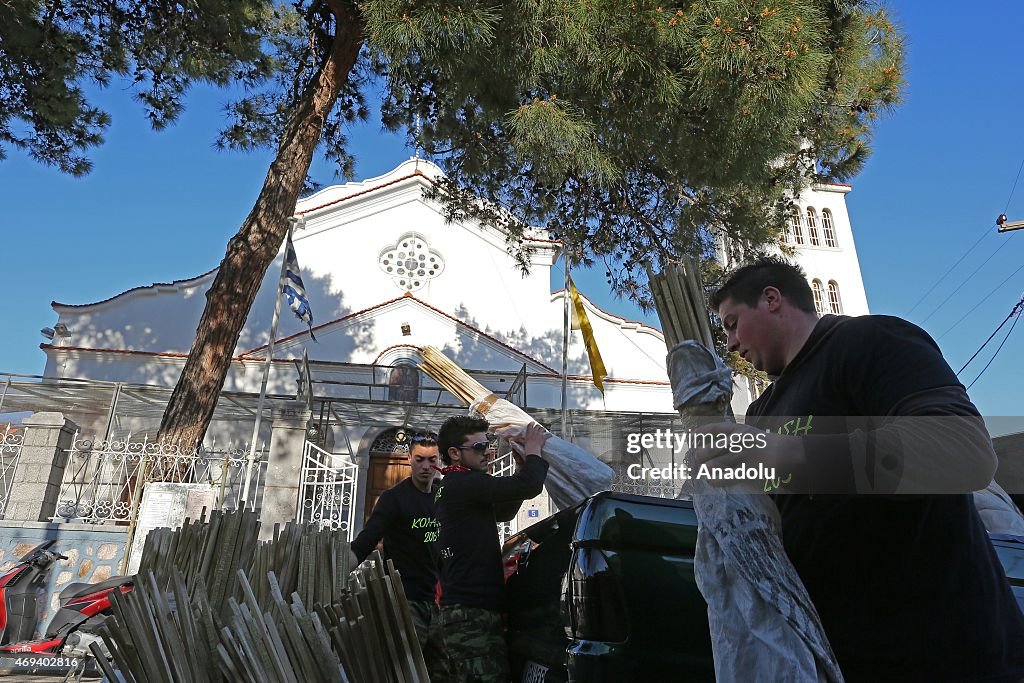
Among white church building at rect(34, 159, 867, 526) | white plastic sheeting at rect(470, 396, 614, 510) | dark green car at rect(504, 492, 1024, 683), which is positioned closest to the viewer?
dark green car at rect(504, 492, 1024, 683)

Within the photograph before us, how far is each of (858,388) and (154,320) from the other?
21.2 meters

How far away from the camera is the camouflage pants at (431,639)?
3.49 meters

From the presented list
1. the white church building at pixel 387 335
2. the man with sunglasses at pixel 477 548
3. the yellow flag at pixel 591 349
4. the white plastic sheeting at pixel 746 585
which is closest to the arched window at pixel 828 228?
the white church building at pixel 387 335

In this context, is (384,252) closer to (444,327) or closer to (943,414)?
(444,327)

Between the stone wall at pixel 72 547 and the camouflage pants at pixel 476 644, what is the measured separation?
6.84 meters

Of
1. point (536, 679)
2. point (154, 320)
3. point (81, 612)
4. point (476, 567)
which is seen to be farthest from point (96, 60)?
point (154, 320)

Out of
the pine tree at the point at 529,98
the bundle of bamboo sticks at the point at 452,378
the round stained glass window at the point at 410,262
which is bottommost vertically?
the bundle of bamboo sticks at the point at 452,378

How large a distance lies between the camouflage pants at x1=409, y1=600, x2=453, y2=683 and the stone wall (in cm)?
591

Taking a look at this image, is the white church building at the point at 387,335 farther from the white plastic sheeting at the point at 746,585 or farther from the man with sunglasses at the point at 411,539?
the white plastic sheeting at the point at 746,585

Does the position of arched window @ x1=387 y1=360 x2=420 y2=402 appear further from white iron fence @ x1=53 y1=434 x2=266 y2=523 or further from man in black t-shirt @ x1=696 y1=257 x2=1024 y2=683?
man in black t-shirt @ x1=696 y1=257 x2=1024 y2=683

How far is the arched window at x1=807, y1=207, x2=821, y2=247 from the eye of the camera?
83.6 ft

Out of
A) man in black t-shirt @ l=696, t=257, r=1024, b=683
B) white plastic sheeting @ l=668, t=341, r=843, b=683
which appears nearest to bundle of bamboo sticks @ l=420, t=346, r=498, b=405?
white plastic sheeting @ l=668, t=341, r=843, b=683

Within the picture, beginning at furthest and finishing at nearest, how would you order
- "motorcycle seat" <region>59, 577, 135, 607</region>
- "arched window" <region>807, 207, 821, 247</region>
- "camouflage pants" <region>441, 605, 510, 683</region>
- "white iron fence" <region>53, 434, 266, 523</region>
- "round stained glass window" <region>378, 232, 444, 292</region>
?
"arched window" <region>807, 207, 821, 247</region> → "round stained glass window" <region>378, 232, 444, 292</region> → "white iron fence" <region>53, 434, 266, 523</region> → "motorcycle seat" <region>59, 577, 135, 607</region> → "camouflage pants" <region>441, 605, 510, 683</region>

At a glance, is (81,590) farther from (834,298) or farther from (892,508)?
(834,298)
